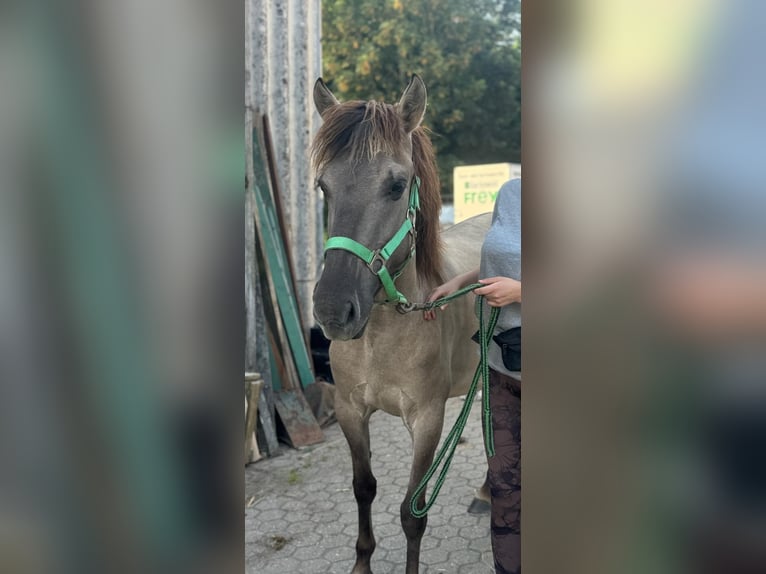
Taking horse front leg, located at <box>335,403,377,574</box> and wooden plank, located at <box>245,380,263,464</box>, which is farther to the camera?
wooden plank, located at <box>245,380,263,464</box>

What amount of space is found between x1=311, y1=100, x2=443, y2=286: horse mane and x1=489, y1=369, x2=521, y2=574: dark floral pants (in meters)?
0.74

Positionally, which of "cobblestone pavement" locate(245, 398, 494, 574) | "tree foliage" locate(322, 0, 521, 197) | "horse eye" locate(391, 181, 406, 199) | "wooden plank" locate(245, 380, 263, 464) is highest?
"tree foliage" locate(322, 0, 521, 197)

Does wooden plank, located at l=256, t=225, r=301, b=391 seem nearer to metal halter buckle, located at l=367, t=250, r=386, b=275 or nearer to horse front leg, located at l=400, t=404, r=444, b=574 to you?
horse front leg, located at l=400, t=404, r=444, b=574

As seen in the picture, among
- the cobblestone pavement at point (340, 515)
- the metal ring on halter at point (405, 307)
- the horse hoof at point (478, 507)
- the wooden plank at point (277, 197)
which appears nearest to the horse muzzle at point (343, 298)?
the metal ring on halter at point (405, 307)

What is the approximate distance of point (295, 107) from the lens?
17.7ft

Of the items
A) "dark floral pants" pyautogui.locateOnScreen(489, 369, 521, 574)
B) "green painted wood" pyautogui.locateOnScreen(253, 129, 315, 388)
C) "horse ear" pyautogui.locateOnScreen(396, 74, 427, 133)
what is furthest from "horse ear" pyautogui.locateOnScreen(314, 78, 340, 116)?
"green painted wood" pyautogui.locateOnScreen(253, 129, 315, 388)

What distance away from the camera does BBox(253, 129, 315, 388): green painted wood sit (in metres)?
4.64

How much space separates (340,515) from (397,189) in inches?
85.1

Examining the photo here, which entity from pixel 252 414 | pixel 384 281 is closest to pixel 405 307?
pixel 384 281

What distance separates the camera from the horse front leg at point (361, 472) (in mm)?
2546
